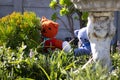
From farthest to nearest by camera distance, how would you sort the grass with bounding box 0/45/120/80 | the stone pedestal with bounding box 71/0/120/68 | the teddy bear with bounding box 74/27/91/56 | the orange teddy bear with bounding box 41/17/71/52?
1. the orange teddy bear with bounding box 41/17/71/52
2. the teddy bear with bounding box 74/27/91/56
3. the grass with bounding box 0/45/120/80
4. the stone pedestal with bounding box 71/0/120/68

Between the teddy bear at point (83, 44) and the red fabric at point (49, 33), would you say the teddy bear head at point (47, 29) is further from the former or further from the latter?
the teddy bear at point (83, 44)

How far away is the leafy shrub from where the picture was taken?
5.34m

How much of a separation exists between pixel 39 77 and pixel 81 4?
900mm

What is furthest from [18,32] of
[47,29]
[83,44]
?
[83,44]

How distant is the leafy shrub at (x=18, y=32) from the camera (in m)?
5.34

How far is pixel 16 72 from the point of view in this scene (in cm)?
410

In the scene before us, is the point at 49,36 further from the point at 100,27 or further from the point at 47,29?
the point at 100,27

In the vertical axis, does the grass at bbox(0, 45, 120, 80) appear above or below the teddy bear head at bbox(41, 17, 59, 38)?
below

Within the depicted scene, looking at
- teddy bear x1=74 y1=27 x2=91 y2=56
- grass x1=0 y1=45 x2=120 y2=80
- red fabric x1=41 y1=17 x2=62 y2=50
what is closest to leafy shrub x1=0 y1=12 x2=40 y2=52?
red fabric x1=41 y1=17 x2=62 y2=50

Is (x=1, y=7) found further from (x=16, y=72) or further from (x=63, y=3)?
(x=16, y=72)

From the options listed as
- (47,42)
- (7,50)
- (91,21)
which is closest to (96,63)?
(91,21)

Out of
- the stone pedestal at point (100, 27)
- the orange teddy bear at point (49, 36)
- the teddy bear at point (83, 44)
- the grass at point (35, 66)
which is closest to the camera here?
the stone pedestal at point (100, 27)

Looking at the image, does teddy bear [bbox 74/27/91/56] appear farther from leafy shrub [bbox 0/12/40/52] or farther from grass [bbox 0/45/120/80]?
grass [bbox 0/45/120/80]

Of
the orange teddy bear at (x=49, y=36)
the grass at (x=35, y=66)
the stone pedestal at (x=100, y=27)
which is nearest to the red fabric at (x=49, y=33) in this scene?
the orange teddy bear at (x=49, y=36)
